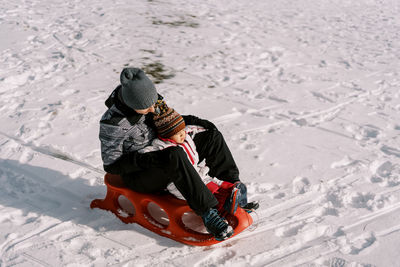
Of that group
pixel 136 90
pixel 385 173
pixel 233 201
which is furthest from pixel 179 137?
pixel 385 173

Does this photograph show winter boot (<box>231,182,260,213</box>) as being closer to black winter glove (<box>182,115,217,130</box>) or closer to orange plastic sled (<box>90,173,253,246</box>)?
orange plastic sled (<box>90,173,253,246</box>)

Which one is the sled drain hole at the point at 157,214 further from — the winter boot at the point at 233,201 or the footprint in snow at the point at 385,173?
the footprint in snow at the point at 385,173

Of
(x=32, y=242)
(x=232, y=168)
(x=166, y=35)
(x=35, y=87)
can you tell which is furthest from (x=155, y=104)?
(x=166, y=35)

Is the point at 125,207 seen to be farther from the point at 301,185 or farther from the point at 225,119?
the point at 225,119

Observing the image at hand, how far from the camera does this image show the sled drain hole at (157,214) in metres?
2.73

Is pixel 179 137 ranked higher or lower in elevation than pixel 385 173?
higher

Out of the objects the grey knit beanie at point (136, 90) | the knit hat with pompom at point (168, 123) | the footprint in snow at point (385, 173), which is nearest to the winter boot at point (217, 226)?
the knit hat with pompom at point (168, 123)

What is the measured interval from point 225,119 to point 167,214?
1956 millimetres

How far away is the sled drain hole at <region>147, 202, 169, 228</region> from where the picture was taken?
273cm

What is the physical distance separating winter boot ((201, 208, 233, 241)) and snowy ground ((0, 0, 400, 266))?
→ 20cm

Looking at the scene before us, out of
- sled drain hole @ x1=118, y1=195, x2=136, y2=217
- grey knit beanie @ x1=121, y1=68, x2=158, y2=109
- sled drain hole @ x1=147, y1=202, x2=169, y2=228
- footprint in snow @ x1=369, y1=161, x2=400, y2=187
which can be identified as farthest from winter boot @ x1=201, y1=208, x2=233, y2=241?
footprint in snow @ x1=369, y1=161, x2=400, y2=187

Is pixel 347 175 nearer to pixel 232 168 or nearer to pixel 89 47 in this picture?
pixel 232 168

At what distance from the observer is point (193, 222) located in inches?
106

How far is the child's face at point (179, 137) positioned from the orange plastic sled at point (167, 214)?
387 millimetres
